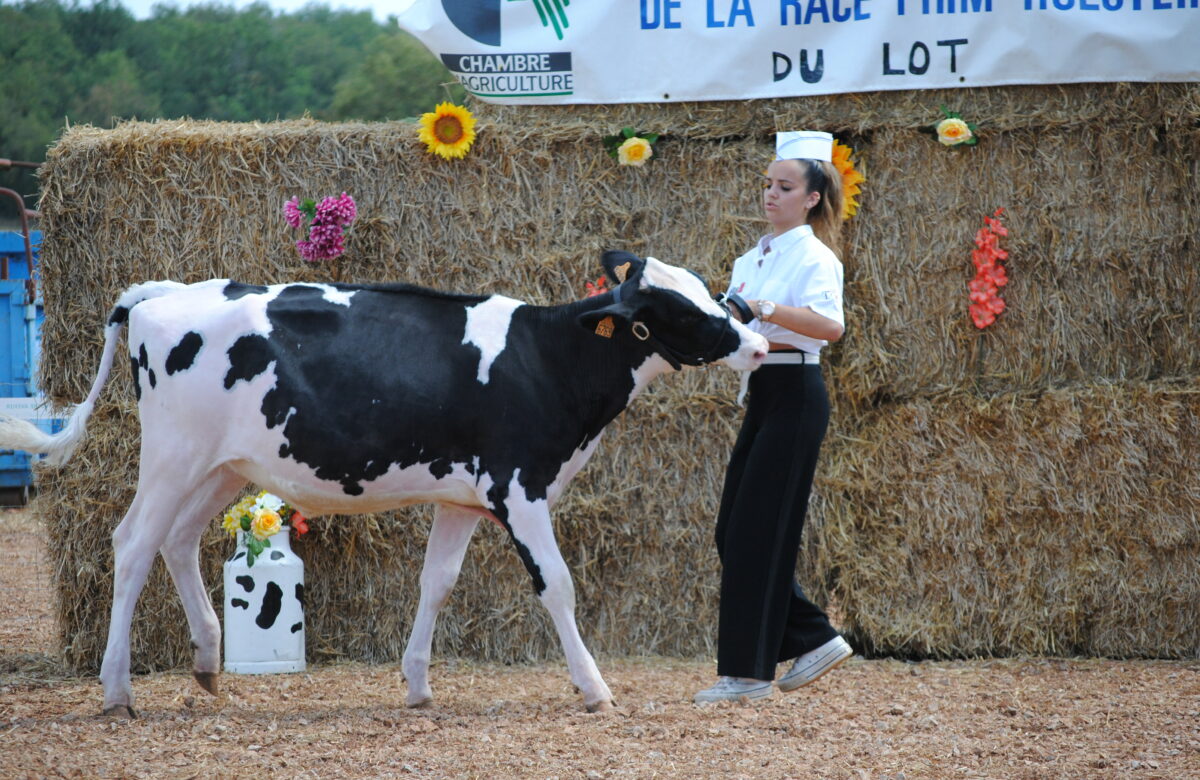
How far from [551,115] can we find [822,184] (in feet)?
5.64

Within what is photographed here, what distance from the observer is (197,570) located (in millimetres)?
4863

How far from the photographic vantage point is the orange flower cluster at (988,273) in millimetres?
5832

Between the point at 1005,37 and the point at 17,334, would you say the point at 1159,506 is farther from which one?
the point at 17,334

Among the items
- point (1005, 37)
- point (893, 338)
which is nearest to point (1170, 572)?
point (893, 338)

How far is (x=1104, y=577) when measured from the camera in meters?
5.85

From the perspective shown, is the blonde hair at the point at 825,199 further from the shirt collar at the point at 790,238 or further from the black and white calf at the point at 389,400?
the black and white calf at the point at 389,400

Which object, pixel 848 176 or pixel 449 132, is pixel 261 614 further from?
pixel 848 176

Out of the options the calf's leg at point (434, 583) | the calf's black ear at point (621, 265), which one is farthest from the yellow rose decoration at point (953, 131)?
the calf's leg at point (434, 583)

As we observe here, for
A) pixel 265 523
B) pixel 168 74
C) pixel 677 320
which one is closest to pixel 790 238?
pixel 677 320

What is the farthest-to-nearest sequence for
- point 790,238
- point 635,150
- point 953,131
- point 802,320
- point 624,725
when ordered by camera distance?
point 635,150, point 953,131, point 790,238, point 802,320, point 624,725

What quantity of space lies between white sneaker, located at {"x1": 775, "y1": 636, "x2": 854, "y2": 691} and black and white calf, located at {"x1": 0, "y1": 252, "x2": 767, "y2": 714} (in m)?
0.74

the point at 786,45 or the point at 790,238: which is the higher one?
the point at 786,45

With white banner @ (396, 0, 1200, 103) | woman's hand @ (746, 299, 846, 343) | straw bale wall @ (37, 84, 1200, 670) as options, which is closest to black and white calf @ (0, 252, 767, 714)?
woman's hand @ (746, 299, 846, 343)

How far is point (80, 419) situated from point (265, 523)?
0.99m
